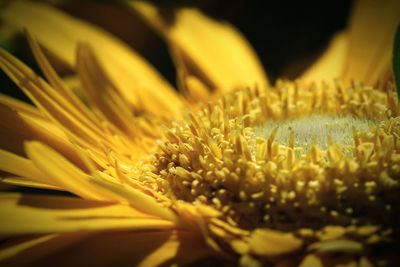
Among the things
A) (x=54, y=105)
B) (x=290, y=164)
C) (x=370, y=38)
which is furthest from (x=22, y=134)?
(x=370, y=38)

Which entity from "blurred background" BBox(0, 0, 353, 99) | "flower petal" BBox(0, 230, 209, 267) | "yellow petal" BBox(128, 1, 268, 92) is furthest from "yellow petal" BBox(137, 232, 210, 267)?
"blurred background" BBox(0, 0, 353, 99)

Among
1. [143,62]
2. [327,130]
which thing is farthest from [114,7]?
[327,130]

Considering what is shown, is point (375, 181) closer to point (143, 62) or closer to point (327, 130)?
point (327, 130)

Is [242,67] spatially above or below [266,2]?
below

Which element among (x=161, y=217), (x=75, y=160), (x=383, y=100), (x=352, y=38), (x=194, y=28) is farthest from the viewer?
(x=194, y=28)

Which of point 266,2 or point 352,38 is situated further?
point 266,2

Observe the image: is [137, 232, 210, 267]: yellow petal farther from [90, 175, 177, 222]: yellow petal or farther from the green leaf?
the green leaf
